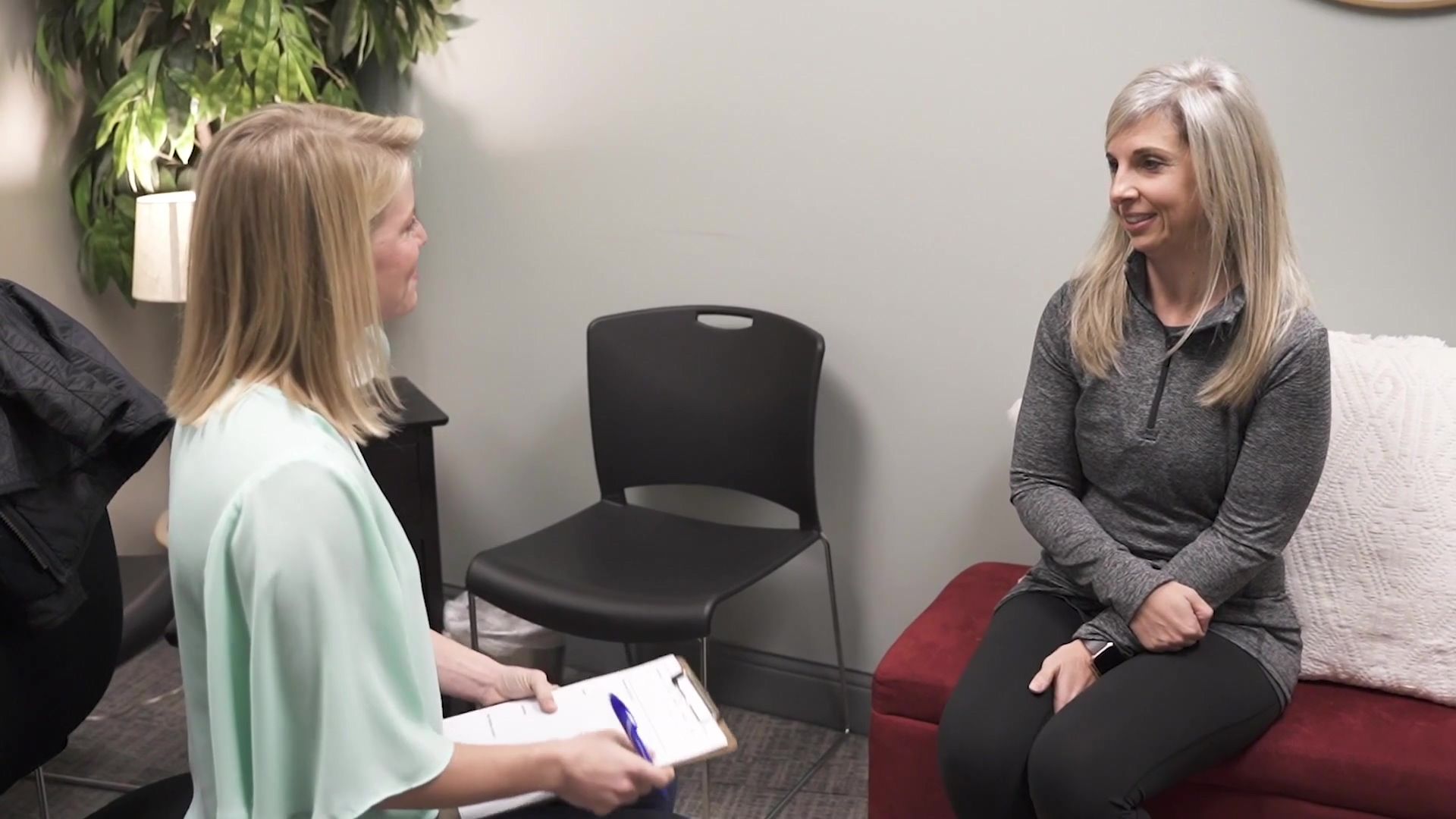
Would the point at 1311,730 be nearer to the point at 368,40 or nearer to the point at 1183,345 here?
the point at 1183,345

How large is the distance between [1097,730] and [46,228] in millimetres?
2460

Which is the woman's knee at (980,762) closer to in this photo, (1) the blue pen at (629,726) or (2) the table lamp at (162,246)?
(1) the blue pen at (629,726)

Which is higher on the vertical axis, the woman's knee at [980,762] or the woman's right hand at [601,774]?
the woman's right hand at [601,774]

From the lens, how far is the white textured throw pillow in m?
1.94

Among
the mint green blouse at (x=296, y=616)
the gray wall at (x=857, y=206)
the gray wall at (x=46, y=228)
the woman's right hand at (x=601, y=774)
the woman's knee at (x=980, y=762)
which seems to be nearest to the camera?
the mint green blouse at (x=296, y=616)

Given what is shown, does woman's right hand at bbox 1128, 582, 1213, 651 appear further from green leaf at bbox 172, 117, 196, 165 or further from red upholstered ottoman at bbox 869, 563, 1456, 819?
green leaf at bbox 172, 117, 196, 165

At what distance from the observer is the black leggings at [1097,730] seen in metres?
1.71

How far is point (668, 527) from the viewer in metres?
2.64

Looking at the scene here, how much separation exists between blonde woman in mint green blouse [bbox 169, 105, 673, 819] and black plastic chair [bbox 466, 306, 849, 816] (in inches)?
40.0

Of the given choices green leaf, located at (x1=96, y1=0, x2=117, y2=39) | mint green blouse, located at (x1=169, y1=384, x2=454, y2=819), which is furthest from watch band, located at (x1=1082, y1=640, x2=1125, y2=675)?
green leaf, located at (x1=96, y1=0, x2=117, y2=39)

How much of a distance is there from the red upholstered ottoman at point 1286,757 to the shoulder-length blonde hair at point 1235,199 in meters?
0.48

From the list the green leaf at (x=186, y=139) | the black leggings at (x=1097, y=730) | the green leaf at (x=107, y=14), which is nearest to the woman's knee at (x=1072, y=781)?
the black leggings at (x=1097, y=730)

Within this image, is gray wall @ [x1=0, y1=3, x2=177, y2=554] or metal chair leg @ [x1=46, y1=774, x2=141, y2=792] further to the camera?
gray wall @ [x1=0, y1=3, x2=177, y2=554]

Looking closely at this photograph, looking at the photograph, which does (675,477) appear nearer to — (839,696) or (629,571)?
→ (629,571)
